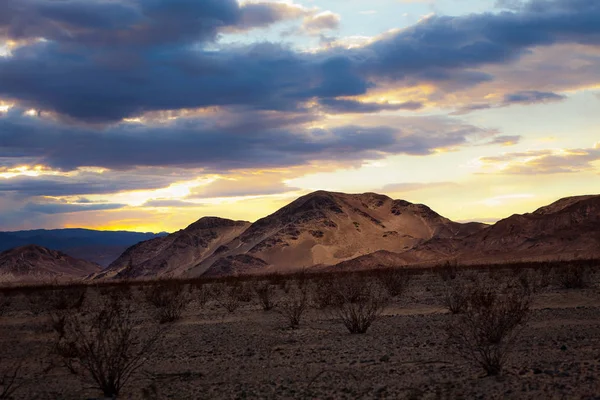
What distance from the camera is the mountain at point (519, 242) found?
82875mm

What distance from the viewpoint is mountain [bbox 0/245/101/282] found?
126062 millimetres

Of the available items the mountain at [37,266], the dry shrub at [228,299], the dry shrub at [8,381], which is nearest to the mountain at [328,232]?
the mountain at [37,266]

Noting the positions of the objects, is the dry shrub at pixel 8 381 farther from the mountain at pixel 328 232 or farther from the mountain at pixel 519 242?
the mountain at pixel 328 232

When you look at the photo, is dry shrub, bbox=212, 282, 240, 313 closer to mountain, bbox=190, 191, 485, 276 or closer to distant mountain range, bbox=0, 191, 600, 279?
distant mountain range, bbox=0, 191, 600, 279

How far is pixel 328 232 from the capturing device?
118312 mm

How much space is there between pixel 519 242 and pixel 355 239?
3320 centimetres

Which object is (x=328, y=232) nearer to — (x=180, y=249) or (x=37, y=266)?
(x=180, y=249)

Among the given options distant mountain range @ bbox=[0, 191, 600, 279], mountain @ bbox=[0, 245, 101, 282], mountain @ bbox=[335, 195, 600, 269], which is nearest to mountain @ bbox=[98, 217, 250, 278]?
distant mountain range @ bbox=[0, 191, 600, 279]

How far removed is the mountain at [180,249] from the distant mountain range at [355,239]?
0.19 meters

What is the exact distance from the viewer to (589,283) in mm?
25141

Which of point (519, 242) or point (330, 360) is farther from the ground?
point (519, 242)

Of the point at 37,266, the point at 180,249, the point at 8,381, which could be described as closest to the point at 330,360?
the point at 8,381

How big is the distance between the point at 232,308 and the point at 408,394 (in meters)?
14.2

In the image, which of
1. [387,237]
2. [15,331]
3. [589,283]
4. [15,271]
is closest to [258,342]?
[15,331]
